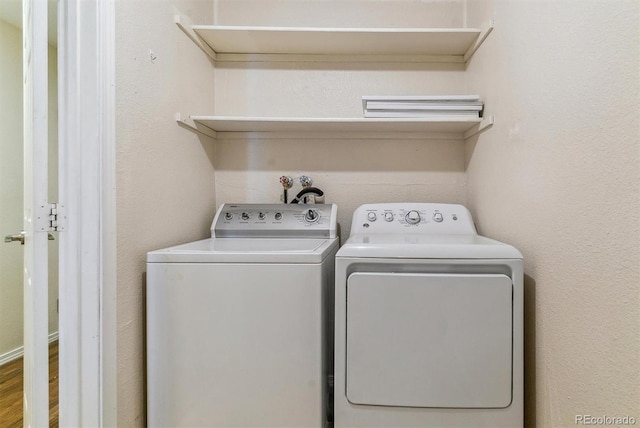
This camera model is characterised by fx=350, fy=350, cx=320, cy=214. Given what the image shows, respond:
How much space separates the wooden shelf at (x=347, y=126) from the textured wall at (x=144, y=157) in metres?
0.16

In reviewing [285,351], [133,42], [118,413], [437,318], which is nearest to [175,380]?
[118,413]

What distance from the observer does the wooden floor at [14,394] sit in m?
1.76

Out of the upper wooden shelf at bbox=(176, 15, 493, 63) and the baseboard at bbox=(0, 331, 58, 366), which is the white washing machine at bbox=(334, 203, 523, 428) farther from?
the baseboard at bbox=(0, 331, 58, 366)

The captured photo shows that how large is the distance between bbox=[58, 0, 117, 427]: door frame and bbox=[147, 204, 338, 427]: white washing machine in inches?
6.2

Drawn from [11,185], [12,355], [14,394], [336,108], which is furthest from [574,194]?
[12,355]

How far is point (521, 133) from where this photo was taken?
130 centimetres

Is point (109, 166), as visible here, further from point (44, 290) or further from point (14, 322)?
point (14, 322)

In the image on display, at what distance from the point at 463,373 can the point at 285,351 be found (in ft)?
1.96

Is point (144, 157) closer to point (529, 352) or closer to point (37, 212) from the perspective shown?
point (37, 212)

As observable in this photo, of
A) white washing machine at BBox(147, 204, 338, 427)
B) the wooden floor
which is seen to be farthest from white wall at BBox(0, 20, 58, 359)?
white washing machine at BBox(147, 204, 338, 427)

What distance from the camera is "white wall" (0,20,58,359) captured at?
2.47m

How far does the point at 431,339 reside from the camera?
117cm

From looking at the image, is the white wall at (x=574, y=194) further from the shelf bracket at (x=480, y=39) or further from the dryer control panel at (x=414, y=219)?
the dryer control panel at (x=414, y=219)

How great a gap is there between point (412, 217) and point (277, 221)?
2.23 feet
